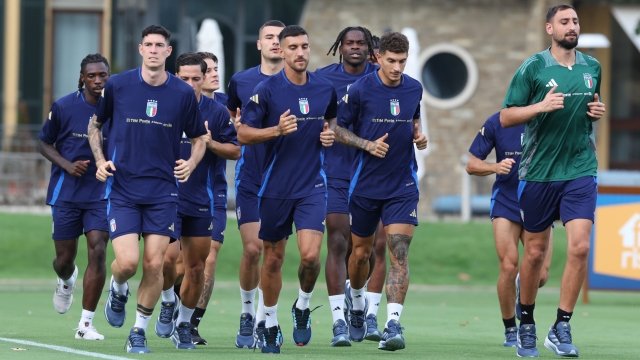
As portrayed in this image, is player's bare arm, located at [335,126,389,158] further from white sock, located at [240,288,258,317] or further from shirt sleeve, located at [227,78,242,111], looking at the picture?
white sock, located at [240,288,258,317]

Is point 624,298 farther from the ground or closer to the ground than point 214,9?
closer to the ground

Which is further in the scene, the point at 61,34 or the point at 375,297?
the point at 61,34

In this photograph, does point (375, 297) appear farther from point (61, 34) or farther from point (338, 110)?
point (61, 34)

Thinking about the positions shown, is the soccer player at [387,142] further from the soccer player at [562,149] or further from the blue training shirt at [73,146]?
the blue training shirt at [73,146]

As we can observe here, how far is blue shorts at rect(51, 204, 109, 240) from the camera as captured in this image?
11484 millimetres

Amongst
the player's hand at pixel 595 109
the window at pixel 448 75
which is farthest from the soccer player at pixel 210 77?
the window at pixel 448 75

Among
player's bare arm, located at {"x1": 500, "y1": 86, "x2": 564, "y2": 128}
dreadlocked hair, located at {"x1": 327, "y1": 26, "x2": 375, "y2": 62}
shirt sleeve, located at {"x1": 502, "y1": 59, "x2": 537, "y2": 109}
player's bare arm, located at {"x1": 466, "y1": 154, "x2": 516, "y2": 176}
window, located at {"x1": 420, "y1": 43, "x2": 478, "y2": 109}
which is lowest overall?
player's bare arm, located at {"x1": 466, "y1": 154, "x2": 516, "y2": 176}

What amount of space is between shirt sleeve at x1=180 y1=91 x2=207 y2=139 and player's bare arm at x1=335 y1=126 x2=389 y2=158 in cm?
117

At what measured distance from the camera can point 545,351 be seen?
407 inches

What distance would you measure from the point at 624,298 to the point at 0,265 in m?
9.33

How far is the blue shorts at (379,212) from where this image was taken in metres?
10.4

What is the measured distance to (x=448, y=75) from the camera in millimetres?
29922

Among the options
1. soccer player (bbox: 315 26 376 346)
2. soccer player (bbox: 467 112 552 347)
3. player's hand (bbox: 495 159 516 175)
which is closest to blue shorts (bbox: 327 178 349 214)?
soccer player (bbox: 315 26 376 346)

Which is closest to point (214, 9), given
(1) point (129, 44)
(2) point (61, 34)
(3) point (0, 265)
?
(2) point (61, 34)
